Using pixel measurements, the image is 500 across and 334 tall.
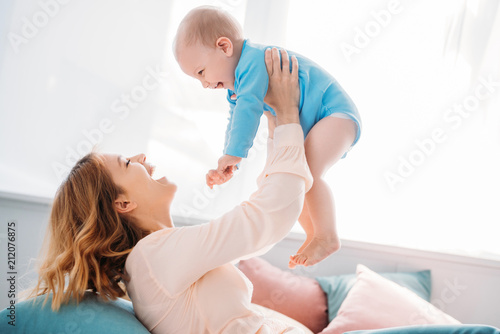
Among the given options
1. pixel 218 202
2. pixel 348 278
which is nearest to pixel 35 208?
pixel 218 202

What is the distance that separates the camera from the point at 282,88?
1.22m

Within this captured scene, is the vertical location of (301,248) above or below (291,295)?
above

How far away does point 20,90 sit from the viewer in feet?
8.71

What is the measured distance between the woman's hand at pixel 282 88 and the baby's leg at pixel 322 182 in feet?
0.31

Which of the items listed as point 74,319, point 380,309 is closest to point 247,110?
point 74,319

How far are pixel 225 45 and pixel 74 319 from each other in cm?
85

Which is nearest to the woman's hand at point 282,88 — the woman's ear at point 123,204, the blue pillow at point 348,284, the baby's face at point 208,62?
the baby's face at point 208,62

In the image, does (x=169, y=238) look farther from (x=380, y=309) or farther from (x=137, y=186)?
(x=380, y=309)

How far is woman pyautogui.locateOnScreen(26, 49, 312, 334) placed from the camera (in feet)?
3.58

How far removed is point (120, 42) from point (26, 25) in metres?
0.54

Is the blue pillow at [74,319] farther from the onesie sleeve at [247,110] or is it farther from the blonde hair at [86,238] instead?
the onesie sleeve at [247,110]

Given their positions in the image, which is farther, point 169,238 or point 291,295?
point 291,295

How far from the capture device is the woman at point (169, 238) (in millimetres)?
1090

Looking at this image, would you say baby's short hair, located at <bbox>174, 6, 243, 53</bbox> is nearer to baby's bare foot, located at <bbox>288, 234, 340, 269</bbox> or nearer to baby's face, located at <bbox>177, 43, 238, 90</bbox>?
baby's face, located at <bbox>177, 43, 238, 90</bbox>
